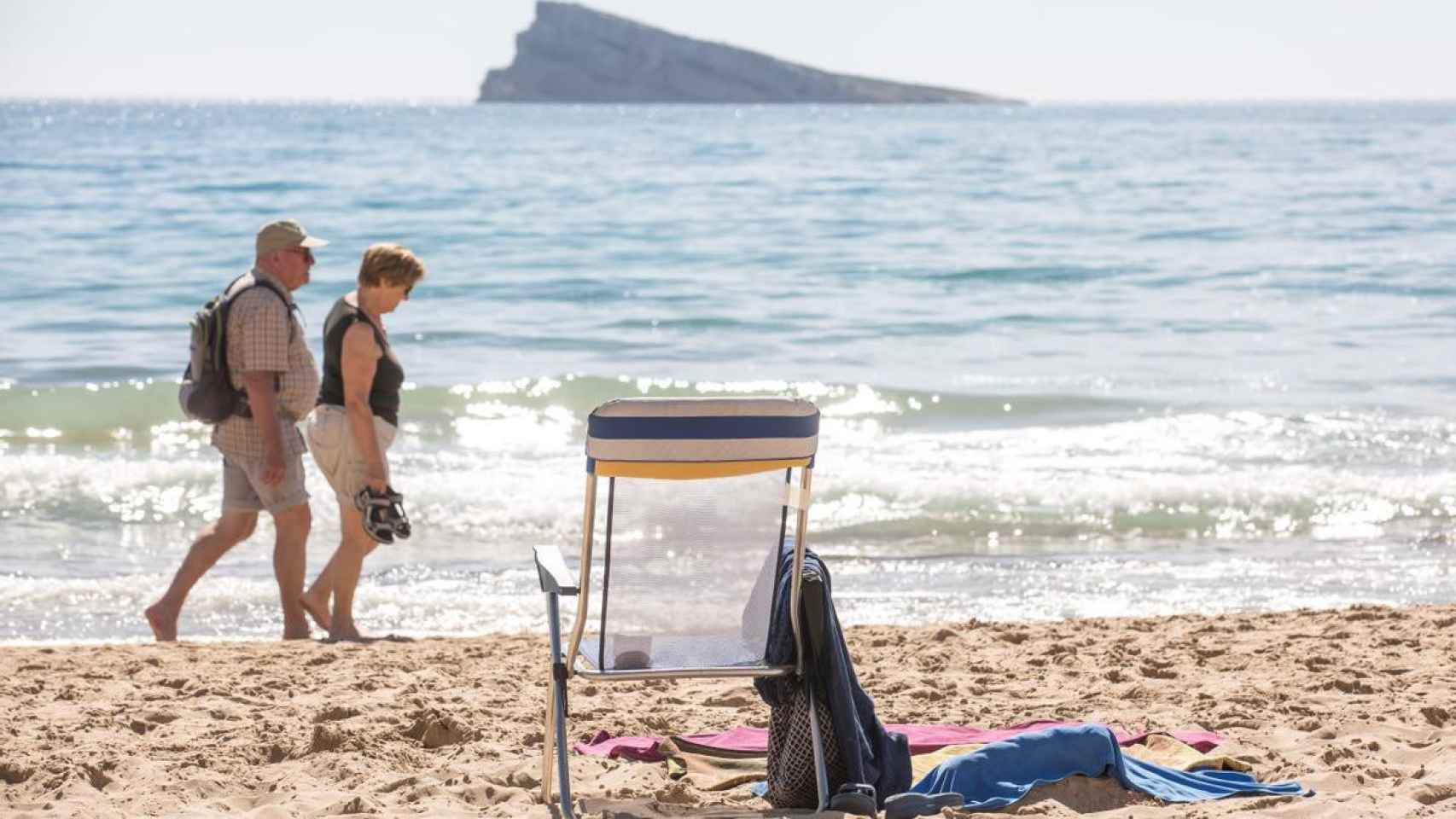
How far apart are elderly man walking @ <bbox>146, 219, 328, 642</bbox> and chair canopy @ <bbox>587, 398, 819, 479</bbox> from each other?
2561 millimetres

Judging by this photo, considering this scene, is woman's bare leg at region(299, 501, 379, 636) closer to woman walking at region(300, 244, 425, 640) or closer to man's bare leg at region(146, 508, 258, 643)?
woman walking at region(300, 244, 425, 640)

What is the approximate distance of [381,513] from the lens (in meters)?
5.84

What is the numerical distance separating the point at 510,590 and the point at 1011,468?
3760 millimetres

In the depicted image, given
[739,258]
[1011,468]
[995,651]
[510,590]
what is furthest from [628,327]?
[995,651]

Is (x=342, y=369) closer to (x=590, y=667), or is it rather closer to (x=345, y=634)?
(x=345, y=634)

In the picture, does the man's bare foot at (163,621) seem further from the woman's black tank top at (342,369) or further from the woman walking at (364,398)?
the woman's black tank top at (342,369)

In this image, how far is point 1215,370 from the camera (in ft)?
45.9

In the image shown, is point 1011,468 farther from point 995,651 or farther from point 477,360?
point 477,360

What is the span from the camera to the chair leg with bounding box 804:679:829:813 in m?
3.70

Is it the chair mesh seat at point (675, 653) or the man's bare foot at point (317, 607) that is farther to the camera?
the man's bare foot at point (317, 607)

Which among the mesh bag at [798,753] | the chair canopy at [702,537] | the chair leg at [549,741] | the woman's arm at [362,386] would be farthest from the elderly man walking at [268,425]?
the mesh bag at [798,753]

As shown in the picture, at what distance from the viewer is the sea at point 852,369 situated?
25.9 feet

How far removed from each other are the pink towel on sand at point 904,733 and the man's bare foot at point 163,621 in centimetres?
238

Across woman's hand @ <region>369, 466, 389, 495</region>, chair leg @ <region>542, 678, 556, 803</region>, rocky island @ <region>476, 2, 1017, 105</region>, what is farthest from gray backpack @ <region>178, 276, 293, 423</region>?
rocky island @ <region>476, 2, 1017, 105</region>
